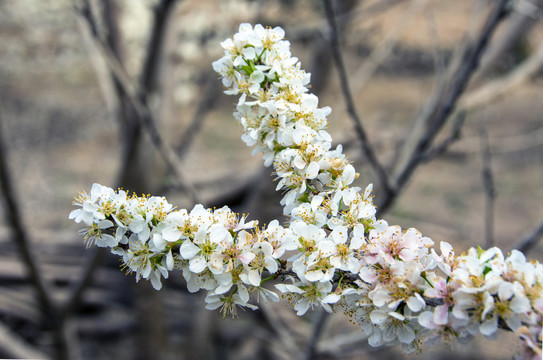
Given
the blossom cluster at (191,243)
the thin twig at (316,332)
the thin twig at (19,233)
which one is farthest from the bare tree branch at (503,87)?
the thin twig at (19,233)

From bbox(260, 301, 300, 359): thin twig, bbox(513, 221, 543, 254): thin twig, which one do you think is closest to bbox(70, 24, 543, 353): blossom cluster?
bbox(513, 221, 543, 254): thin twig

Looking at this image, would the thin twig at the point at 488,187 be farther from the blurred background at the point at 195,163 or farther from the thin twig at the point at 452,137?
the thin twig at the point at 452,137

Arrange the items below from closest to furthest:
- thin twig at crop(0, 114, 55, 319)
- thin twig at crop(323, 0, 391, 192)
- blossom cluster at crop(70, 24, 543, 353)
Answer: blossom cluster at crop(70, 24, 543, 353), thin twig at crop(323, 0, 391, 192), thin twig at crop(0, 114, 55, 319)

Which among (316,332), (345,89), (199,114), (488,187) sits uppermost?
(345,89)

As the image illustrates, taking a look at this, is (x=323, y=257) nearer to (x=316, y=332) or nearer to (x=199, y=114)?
(x=316, y=332)

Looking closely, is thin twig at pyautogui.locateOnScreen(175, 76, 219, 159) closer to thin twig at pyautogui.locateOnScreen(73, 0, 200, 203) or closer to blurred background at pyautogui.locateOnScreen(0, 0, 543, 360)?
blurred background at pyautogui.locateOnScreen(0, 0, 543, 360)

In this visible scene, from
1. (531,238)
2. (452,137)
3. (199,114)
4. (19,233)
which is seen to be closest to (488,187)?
(531,238)

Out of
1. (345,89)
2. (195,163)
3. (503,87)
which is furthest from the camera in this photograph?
(195,163)
